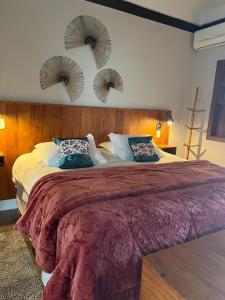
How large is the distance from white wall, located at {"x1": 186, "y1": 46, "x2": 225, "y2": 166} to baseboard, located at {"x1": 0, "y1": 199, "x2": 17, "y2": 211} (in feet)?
9.86

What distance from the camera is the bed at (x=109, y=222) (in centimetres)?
117

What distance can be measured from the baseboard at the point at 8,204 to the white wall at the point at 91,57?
1.23 metres

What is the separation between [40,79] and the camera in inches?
111

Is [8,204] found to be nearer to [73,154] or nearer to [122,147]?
[73,154]

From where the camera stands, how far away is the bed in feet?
3.85

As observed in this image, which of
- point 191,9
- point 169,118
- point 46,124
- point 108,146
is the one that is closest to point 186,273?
point 108,146

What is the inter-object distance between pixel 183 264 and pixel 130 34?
306 centimetres

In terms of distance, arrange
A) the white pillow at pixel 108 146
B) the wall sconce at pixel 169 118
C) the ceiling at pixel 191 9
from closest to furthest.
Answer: the white pillow at pixel 108 146
the ceiling at pixel 191 9
the wall sconce at pixel 169 118

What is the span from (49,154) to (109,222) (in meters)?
1.37

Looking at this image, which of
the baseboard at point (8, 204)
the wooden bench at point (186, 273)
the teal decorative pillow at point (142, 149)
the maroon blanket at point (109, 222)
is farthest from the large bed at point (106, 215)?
the baseboard at point (8, 204)

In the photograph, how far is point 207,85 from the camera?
379 centimetres

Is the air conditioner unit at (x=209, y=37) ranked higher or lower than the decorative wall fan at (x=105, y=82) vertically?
higher

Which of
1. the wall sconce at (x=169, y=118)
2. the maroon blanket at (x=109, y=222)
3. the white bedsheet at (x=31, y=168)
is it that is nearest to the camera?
the maroon blanket at (x=109, y=222)

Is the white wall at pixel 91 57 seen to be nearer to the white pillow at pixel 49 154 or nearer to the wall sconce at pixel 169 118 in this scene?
the wall sconce at pixel 169 118
